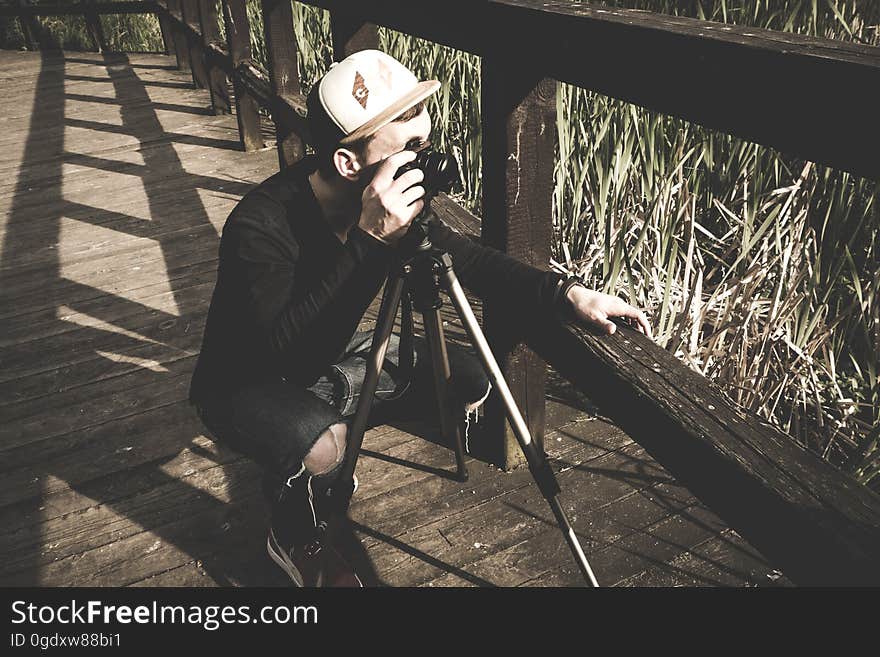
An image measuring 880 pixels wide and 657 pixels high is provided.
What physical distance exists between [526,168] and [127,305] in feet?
7.33

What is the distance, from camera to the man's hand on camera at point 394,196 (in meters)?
1.52

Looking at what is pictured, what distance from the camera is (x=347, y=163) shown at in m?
1.72

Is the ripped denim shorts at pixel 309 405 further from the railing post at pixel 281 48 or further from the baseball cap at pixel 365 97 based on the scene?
the railing post at pixel 281 48

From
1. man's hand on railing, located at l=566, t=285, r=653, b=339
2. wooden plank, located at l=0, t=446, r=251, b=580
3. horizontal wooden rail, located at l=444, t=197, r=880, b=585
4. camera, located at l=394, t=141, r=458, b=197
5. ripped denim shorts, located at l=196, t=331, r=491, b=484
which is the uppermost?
camera, located at l=394, t=141, r=458, b=197

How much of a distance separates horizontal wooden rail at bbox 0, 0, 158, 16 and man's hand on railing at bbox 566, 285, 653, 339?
8500 millimetres

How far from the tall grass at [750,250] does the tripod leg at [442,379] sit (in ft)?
2.65

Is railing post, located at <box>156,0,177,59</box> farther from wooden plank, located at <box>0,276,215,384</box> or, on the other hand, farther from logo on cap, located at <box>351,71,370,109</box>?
logo on cap, located at <box>351,71,370,109</box>

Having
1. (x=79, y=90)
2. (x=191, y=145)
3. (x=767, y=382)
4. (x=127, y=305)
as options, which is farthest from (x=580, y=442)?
(x=79, y=90)

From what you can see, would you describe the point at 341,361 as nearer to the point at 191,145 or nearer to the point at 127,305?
the point at 127,305

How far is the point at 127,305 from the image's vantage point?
337 centimetres

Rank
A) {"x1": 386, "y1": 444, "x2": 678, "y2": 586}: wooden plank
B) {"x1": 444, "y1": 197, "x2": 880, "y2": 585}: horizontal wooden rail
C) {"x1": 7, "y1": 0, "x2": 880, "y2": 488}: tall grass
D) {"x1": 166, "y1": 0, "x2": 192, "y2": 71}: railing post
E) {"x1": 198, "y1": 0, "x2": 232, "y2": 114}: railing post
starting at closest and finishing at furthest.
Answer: {"x1": 444, "y1": 197, "x2": 880, "y2": 585}: horizontal wooden rail → {"x1": 386, "y1": 444, "x2": 678, "y2": 586}: wooden plank → {"x1": 7, "y1": 0, "x2": 880, "y2": 488}: tall grass → {"x1": 198, "y1": 0, "x2": 232, "y2": 114}: railing post → {"x1": 166, "y1": 0, "x2": 192, "y2": 71}: railing post

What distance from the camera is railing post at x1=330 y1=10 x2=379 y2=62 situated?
281cm

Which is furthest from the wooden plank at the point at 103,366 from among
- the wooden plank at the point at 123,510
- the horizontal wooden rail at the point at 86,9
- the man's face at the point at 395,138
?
the horizontal wooden rail at the point at 86,9

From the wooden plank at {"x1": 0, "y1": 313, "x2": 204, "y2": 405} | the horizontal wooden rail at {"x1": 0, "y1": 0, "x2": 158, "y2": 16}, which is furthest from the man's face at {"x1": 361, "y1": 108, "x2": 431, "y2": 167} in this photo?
the horizontal wooden rail at {"x1": 0, "y1": 0, "x2": 158, "y2": 16}
